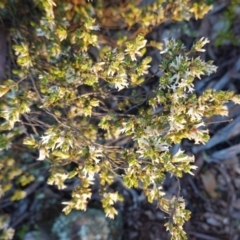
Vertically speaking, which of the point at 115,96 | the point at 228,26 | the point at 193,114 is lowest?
the point at 193,114

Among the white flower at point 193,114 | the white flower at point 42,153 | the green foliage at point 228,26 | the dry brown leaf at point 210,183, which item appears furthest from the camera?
the dry brown leaf at point 210,183

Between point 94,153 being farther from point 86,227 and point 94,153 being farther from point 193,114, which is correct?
point 86,227

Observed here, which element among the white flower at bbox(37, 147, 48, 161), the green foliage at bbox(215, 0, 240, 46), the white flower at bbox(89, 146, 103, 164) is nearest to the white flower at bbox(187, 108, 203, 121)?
the white flower at bbox(89, 146, 103, 164)

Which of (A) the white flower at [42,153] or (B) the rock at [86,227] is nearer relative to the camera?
(A) the white flower at [42,153]

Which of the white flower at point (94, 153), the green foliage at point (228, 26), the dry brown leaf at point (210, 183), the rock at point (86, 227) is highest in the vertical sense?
the green foliage at point (228, 26)

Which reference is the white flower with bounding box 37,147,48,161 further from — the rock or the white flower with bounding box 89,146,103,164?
the rock

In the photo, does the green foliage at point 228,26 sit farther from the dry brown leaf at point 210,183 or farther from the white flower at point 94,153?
the white flower at point 94,153

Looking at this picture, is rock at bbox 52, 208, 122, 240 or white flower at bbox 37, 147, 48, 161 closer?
white flower at bbox 37, 147, 48, 161

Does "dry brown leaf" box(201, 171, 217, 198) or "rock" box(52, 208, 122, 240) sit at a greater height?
"dry brown leaf" box(201, 171, 217, 198)

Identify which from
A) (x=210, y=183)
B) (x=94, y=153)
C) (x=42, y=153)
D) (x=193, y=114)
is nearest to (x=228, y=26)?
(x=210, y=183)

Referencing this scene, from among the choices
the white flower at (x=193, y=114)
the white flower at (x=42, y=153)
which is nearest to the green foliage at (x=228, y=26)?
the white flower at (x=193, y=114)
